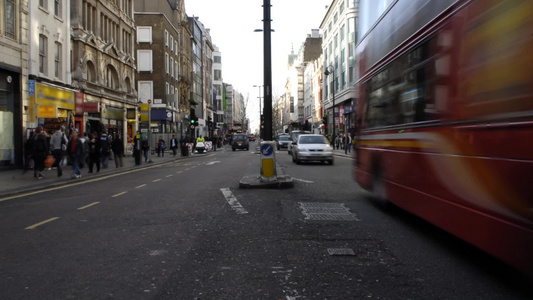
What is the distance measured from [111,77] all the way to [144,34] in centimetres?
1627

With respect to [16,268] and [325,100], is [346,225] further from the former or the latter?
[325,100]

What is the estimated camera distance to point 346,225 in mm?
6848

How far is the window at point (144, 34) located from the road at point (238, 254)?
40605 millimetres

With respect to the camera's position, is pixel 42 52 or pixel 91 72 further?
pixel 91 72

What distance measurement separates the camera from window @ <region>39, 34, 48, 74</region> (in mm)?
21516

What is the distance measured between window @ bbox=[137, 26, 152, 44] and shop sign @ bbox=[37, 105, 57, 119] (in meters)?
27.5

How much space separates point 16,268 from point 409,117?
203 inches

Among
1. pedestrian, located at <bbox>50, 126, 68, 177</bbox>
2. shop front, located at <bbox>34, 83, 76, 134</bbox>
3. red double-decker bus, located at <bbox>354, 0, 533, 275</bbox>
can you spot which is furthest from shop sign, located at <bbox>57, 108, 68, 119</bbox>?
red double-decker bus, located at <bbox>354, 0, 533, 275</bbox>

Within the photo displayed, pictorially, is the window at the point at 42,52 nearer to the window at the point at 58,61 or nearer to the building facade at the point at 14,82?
the window at the point at 58,61

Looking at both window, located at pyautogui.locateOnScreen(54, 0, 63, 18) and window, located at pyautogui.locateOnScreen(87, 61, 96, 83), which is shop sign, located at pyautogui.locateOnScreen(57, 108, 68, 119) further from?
window, located at pyautogui.locateOnScreen(54, 0, 63, 18)

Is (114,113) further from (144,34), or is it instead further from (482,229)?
(482,229)

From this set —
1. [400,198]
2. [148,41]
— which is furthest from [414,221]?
[148,41]

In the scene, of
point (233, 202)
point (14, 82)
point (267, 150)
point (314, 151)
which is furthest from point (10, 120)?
point (233, 202)

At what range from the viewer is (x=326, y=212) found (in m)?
7.97
